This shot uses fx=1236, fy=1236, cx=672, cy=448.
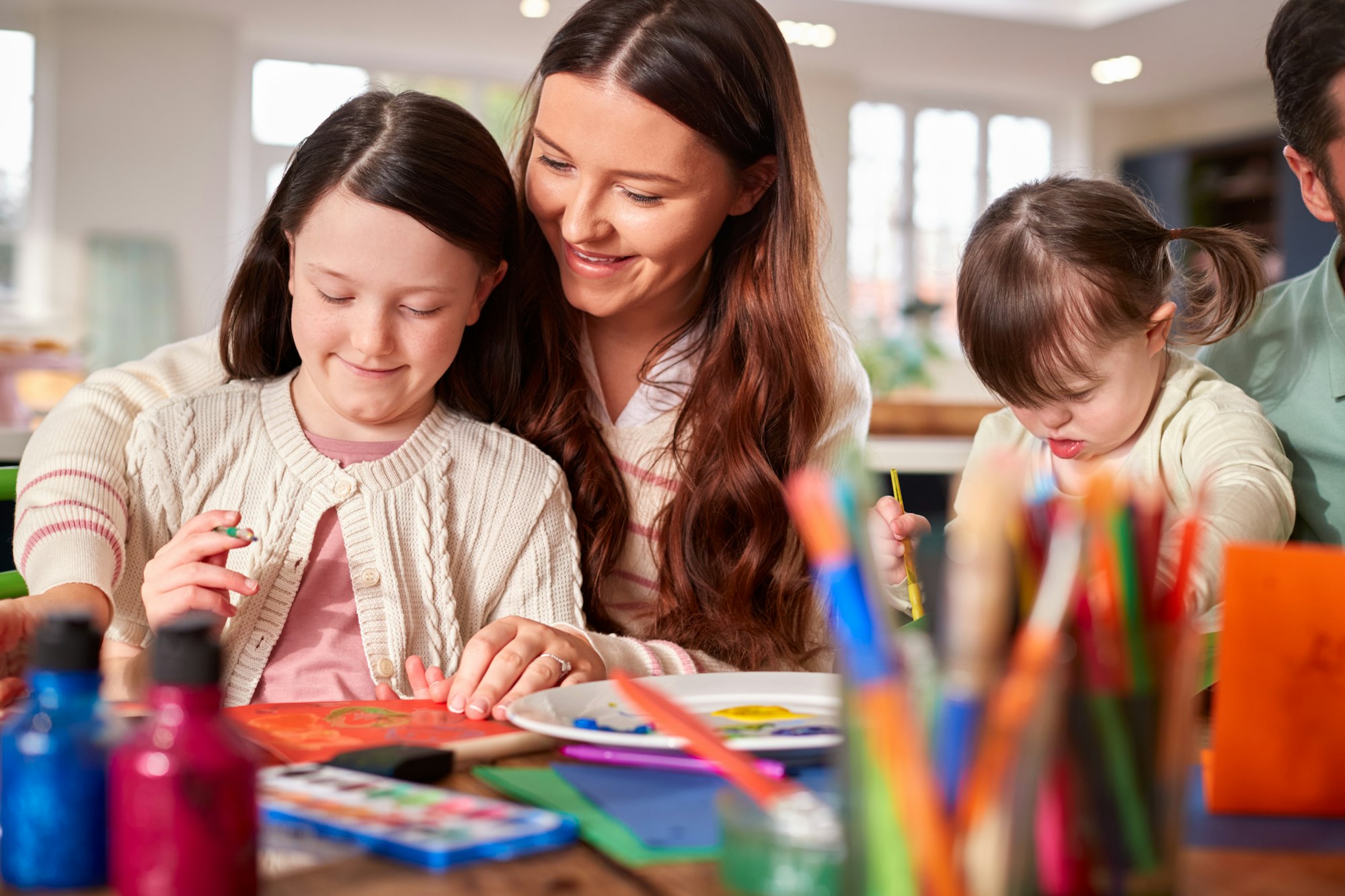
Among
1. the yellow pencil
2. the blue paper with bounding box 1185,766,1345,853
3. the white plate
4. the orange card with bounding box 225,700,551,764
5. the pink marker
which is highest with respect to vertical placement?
the yellow pencil

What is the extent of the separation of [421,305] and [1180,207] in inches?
356

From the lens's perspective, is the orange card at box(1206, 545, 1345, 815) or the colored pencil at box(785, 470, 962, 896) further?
the orange card at box(1206, 545, 1345, 815)

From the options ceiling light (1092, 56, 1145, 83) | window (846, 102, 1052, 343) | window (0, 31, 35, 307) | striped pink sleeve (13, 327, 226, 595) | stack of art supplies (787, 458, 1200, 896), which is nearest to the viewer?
stack of art supplies (787, 458, 1200, 896)

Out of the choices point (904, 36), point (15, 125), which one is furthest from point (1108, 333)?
point (15, 125)

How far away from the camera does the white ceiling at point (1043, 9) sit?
763 centimetres

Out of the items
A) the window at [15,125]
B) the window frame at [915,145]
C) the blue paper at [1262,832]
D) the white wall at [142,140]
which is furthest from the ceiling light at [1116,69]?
the blue paper at [1262,832]

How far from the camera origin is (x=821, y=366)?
1.56 m

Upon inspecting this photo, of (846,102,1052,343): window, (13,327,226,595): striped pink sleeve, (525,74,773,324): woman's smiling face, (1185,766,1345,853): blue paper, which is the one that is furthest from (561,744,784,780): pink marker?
(846,102,1052,343): window

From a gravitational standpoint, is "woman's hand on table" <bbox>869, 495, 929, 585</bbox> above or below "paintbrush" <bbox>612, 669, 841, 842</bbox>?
above

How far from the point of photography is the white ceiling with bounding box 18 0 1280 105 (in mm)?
7531

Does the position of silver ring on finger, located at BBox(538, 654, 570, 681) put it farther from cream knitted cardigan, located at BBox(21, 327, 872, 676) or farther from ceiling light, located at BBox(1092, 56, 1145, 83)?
ceiling light, located at BBox(1092, 56, 1145, 83)

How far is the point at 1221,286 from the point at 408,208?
92 cm

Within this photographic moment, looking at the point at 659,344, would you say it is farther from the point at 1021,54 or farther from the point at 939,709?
the point at 1021,54

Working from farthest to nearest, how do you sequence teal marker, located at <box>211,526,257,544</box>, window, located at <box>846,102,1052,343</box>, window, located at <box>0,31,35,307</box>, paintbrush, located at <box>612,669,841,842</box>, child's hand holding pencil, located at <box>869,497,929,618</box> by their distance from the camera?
window, located at <box>846,102,1052,343</box>, window, located at <box>0,31,35,307</box>, child's hand holding pencil, located at <box>869,497,929,618</box>, teal marker, located at <box>211,526,257,544</box>, paintbrush, located at <box>612,669,841,842</box>
